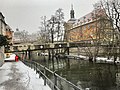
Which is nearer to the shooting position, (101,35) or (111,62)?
(111,62)

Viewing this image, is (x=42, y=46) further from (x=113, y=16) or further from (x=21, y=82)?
(x=21, y=82)

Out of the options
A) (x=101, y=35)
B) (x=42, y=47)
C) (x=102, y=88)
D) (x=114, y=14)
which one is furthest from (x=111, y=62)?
(x=102, y=88)

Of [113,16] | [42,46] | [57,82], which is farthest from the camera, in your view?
[42,46]

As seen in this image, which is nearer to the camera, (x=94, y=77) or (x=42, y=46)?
(x=94, y=77)

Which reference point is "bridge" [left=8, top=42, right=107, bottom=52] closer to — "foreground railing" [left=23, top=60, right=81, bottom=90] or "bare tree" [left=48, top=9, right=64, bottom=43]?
"bare tree" [left=48, top=9, right=64, bottom=43]

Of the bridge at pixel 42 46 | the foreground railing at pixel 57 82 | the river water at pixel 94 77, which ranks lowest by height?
the river water at pixel 94 77

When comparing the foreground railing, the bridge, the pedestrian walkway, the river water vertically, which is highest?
the bridge

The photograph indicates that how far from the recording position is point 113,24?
113 feet

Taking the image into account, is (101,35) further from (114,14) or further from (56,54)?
(56,54)

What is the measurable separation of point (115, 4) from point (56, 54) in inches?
1194

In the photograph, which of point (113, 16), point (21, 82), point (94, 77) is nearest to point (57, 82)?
point (21, 82)

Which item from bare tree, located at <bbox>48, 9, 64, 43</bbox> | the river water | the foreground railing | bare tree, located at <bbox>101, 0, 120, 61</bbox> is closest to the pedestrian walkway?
the foreground railing

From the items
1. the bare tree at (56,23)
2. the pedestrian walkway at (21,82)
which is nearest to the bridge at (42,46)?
the bare tree at (56,23)

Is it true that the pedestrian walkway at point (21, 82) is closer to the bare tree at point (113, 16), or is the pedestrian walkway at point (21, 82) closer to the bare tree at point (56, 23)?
the bare tree at point (113, 16)
